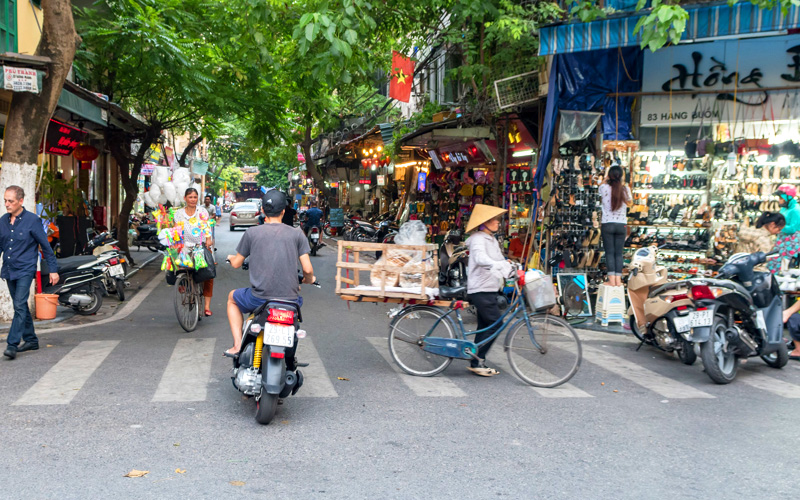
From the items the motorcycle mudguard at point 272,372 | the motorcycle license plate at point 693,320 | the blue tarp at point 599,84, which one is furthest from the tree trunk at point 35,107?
the motorcycle license plate at point 693,320

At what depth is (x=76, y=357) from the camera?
7812 mm

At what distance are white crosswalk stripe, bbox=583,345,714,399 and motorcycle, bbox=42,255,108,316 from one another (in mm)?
7127

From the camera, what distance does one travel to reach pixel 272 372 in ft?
18.0

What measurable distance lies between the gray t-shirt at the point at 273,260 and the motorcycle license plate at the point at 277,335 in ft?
1.18

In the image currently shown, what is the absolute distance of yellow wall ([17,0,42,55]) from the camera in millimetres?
15039

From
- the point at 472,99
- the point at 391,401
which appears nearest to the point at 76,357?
A: the point at 391,401

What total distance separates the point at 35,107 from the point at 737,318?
9004 millimetres

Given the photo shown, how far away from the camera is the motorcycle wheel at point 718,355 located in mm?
7133

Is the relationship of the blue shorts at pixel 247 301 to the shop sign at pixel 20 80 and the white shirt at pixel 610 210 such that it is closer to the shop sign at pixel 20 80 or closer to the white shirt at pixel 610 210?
the shop sign at pixel 20 80

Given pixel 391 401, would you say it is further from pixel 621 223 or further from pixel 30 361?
pixel 621 223

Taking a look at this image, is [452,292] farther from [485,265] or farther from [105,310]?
[105,310]

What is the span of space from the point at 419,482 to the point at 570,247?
8.26 meters

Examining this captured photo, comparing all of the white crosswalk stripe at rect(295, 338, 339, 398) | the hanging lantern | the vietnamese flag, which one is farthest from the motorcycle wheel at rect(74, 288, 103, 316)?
the vietnamese flag

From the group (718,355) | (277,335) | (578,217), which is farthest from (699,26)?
(277,335)
